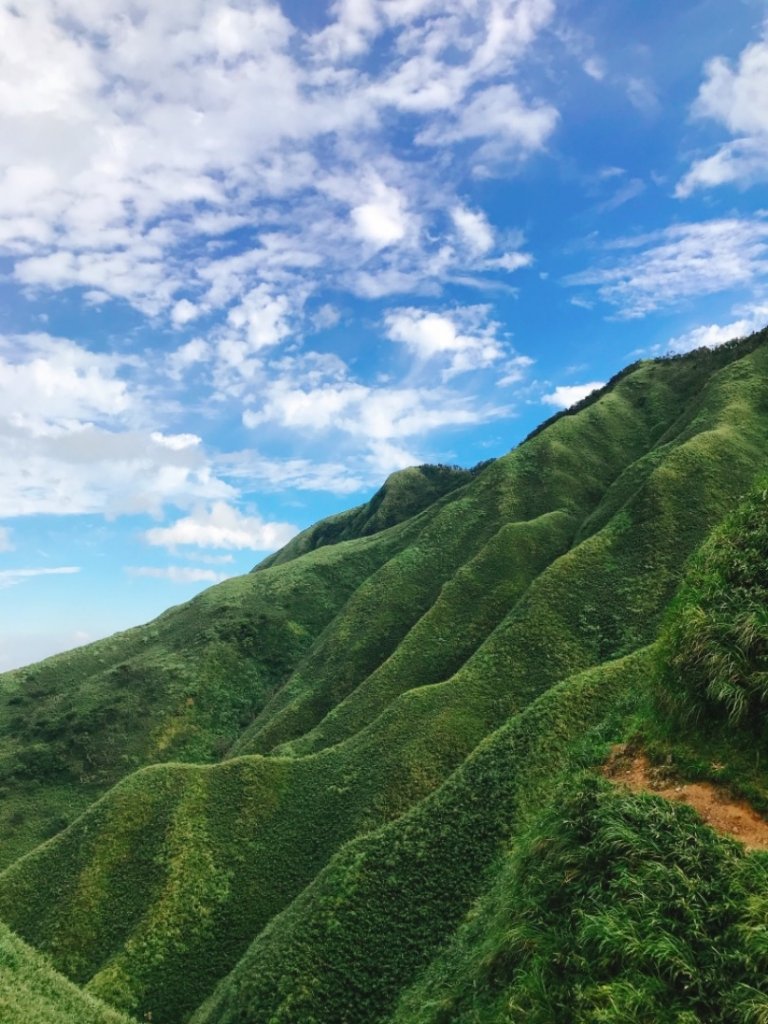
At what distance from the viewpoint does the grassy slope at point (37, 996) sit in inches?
982

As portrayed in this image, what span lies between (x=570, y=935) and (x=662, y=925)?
2.53 m

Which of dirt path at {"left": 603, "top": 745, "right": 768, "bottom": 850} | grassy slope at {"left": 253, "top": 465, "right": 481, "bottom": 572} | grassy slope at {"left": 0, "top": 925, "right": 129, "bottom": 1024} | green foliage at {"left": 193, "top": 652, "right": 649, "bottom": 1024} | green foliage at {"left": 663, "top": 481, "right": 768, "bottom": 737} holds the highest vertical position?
grassy slope at {"left": 253, "top": 465, "right": 481, "bottom": 572}

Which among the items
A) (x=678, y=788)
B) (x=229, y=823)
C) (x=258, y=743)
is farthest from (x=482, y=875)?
(x=258, y=743)

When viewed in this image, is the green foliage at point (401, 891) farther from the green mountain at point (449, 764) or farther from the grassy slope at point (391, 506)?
the grassy slope at point (391, 506)

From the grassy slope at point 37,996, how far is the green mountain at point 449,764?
1.06 feet

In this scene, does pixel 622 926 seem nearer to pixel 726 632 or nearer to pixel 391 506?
pixel 726 632

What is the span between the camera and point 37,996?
27.8 metres

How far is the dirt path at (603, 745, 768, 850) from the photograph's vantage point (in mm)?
17781

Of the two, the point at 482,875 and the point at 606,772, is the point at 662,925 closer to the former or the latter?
the point at 606,772

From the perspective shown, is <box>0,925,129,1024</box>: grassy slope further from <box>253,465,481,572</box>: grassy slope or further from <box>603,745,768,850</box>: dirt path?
<box>253,465,481,572</box>: grassy slope

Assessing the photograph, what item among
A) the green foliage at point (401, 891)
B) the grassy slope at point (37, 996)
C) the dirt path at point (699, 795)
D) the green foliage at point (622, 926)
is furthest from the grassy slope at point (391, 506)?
the green foliage at point (622, 926)

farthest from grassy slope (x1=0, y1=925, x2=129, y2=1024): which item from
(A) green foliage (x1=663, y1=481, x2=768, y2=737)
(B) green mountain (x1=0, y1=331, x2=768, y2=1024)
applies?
(A) green foliage (x1=663, y1=481, x2=768, y2=737)

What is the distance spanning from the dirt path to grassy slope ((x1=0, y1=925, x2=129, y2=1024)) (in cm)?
2410

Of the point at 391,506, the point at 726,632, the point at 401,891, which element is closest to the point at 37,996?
the point at 401,891
